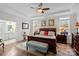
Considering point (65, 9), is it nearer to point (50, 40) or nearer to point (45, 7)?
point (45, 7)

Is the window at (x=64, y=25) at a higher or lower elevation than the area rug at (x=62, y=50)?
higher

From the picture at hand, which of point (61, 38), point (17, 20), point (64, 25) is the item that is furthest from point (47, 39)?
point (17, 20)

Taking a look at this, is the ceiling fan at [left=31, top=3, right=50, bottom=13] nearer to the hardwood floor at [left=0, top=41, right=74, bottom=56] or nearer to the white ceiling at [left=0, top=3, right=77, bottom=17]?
the white ceiling at [left=0, top=3, right=77, bottom=17]

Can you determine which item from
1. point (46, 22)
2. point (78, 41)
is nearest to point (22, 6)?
point (46, 22)

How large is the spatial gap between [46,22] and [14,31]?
78 centimetres

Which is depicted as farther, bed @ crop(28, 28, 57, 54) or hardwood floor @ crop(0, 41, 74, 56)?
bed @ crop(28, 28, 57, 54)

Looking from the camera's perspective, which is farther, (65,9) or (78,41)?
(78,41)

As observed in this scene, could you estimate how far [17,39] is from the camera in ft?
6.93

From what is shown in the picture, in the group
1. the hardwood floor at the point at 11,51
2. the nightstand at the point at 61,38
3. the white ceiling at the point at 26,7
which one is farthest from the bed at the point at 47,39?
the white ceiling at the point at 26,7

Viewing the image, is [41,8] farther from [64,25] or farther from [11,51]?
[11,51]

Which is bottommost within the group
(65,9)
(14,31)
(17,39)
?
(17,39)

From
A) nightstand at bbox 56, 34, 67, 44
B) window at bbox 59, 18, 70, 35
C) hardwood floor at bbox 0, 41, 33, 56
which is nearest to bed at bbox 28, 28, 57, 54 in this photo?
nightstand at bbox 56, 34, 67, 44

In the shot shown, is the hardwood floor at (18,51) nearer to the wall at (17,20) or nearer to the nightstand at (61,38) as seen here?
the nightstand at (61,38)

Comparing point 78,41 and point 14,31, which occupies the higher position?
point 14,31
